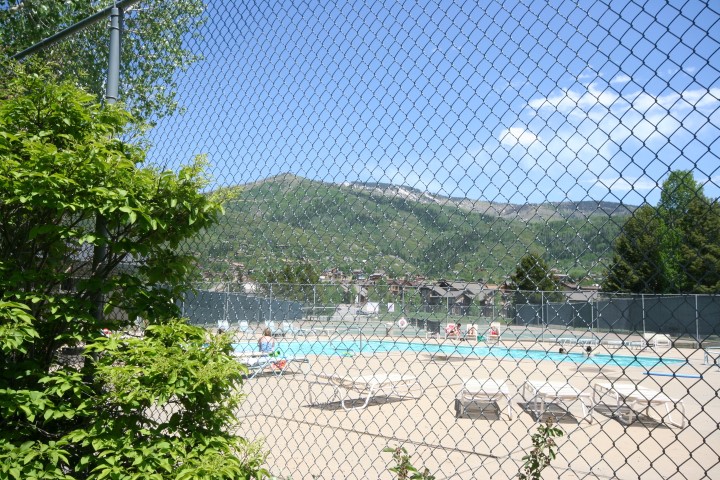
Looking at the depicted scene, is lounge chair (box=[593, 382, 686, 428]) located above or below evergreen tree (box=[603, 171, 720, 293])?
below

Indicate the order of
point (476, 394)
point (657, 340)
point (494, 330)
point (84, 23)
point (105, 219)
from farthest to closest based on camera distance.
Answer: point (476, 394) → point (84, 23) → point (105, 219) → point (494, 330) → point (657, 340)

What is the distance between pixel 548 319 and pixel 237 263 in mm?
1596

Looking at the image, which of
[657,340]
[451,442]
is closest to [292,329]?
[657,340]

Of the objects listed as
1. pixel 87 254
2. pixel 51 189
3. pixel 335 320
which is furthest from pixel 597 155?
pixel 87 254

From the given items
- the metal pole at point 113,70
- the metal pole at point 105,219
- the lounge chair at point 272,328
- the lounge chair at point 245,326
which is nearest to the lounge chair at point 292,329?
the lounge chair at point 272,328

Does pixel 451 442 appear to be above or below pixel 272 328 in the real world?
below

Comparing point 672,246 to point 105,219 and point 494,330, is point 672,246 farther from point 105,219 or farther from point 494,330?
point 105,219

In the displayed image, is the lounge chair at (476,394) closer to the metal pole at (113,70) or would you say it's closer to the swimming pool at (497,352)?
the swimming pool at (497,352)

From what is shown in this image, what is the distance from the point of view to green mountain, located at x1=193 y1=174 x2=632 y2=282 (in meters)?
1.68

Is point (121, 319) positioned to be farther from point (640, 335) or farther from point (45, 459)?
point (640, 335)

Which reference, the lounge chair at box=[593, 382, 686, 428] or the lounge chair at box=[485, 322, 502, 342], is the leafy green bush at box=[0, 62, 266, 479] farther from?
the lounge chair at box=[593, 382, 686, 428]

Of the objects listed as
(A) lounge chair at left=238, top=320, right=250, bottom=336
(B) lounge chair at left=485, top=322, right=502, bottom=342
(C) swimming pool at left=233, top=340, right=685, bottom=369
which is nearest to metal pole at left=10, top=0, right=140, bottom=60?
(A) lounge chair at left=238, top=320, right=250, bottom=336

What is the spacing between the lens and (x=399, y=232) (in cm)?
212

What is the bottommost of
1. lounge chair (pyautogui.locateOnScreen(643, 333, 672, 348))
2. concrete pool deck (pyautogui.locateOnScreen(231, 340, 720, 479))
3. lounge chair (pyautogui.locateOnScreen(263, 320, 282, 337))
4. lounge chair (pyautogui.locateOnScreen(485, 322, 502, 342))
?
concrete pool deck (pyautogui.locateOnScreen(231, 340, 720, 479))
